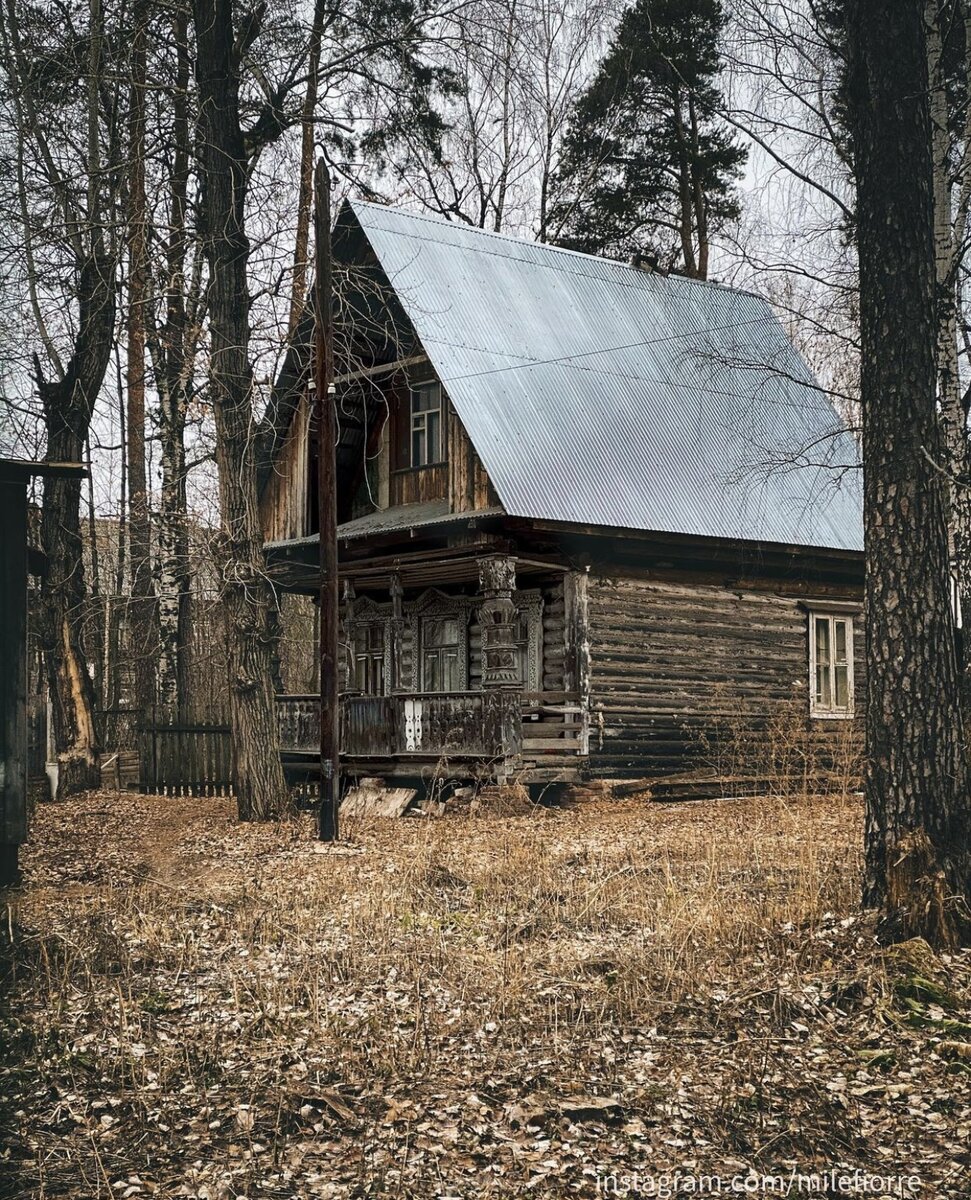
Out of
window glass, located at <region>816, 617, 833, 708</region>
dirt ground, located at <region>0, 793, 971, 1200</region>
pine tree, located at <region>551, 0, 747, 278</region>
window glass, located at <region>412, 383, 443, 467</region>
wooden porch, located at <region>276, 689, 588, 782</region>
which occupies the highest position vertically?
pine tree, located at <region>551, 0, 747, 278</region>

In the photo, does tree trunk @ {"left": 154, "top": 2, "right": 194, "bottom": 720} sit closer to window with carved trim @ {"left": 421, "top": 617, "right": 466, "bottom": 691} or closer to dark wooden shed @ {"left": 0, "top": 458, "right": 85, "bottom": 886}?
window with carved trim @ {"left": 421, "top": 617, "right": 466, "bottom": 691}

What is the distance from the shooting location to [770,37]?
47.5 ft

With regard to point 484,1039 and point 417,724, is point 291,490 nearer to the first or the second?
point 417,724

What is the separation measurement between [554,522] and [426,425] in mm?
3854

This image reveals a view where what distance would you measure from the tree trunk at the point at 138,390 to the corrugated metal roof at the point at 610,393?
11.8ft

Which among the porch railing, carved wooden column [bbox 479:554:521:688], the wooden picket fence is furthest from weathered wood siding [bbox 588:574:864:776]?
the wooden picket fence

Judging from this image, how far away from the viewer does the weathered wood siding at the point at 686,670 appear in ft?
65.9

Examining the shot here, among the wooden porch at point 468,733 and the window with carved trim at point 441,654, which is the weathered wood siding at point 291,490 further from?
the wooden porch at point 468,733

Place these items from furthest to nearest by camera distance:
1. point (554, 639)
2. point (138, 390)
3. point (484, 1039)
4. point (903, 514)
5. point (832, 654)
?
1. point (138, 390)
2. point (832, 654)
3. point (554, 639)
4. point (903, 514)
5. point (484, 1039)

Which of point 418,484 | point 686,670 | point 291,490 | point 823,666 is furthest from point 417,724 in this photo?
point 823,666

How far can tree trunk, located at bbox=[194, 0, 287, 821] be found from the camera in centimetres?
1684

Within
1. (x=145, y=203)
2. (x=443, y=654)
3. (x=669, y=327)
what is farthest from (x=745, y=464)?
(x=145, y=203)

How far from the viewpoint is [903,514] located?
27.1 ft

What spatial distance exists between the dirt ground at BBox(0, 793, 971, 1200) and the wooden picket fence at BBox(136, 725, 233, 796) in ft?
38.1
